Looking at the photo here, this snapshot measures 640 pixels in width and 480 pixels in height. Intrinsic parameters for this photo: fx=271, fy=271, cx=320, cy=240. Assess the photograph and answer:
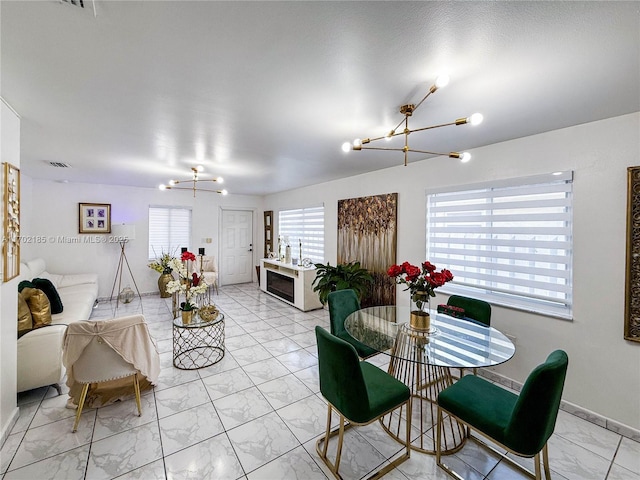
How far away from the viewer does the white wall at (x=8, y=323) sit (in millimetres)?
1907

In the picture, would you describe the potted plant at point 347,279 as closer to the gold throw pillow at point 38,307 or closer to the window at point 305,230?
the window at point 305,230

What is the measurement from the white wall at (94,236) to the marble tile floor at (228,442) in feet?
11.9

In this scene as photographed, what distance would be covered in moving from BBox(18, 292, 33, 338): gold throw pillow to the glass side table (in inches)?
45.8

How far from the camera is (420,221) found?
351cm

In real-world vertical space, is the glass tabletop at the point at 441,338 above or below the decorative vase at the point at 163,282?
above

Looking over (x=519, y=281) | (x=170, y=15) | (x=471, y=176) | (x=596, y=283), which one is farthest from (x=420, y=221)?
(x=170, y=15)

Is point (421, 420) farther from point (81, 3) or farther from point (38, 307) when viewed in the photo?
point (38, 307)

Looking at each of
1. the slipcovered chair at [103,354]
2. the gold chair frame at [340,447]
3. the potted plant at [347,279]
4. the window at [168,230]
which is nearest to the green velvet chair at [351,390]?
the gold chair frame at [340,447]

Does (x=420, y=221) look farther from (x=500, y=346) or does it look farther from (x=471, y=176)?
(x=500, y=346)

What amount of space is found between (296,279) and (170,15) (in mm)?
4372

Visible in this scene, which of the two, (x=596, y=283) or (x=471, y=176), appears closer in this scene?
(x=596, y=283)

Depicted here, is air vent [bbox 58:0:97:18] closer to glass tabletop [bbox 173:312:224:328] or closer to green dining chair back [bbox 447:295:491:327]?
glass tabletop [bbox 173:312:224:328]

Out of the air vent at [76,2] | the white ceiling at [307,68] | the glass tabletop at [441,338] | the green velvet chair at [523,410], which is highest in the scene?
the white ceiling at [307,68]

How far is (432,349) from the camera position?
189cm
